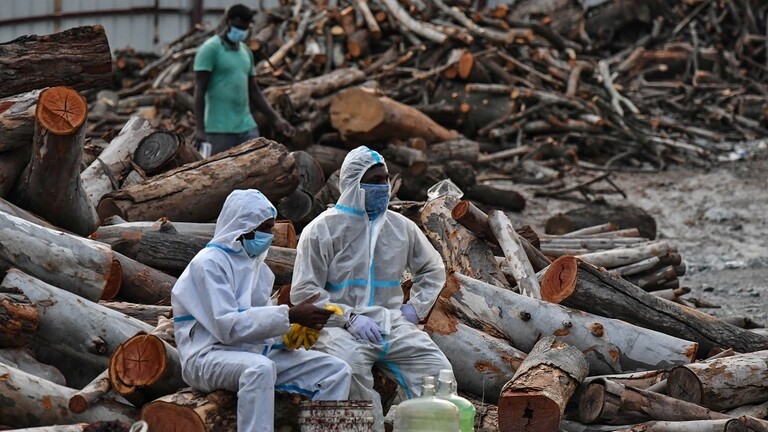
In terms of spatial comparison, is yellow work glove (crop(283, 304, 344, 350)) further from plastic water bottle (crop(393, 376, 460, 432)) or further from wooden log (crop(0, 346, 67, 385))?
wooden log (crop(0, 346, 67, 385))

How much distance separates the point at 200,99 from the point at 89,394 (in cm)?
540

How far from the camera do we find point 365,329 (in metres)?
6.62

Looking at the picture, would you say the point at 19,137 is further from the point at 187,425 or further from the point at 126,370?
the point at 187,425

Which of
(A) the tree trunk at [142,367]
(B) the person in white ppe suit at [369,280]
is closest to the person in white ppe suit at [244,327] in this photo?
(A) the tree trunk at [142,367]

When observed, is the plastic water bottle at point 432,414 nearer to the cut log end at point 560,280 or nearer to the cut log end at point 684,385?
the cut log end at point 684,385

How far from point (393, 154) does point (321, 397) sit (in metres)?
7.85

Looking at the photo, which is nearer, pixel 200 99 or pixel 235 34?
pixel 235 34

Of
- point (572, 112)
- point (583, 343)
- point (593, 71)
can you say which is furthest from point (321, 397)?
point (593, 71)

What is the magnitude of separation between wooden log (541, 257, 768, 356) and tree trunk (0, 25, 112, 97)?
3.68m

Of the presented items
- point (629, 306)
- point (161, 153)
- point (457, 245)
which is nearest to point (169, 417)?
point (629, 306)

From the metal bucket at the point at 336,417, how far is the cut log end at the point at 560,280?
8.10 feet

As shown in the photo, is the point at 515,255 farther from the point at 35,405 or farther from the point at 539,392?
the point at 35,405

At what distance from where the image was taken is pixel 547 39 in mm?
19734

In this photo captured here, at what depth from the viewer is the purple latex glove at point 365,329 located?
6.61m
